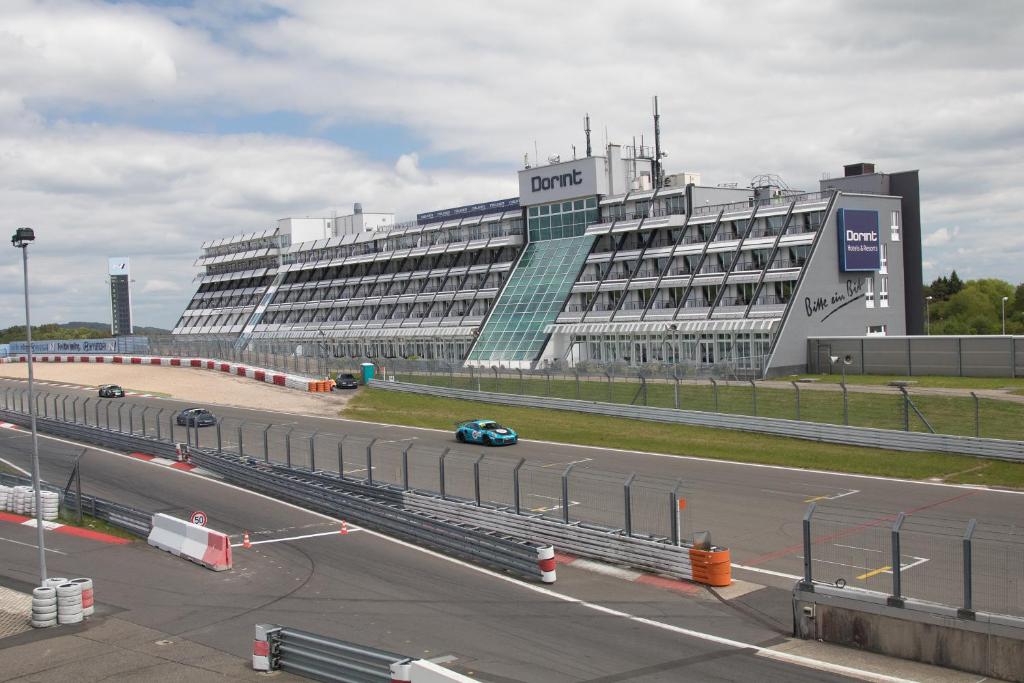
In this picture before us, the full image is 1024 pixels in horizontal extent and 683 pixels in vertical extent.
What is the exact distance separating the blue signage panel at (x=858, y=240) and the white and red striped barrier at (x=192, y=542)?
2144 inches

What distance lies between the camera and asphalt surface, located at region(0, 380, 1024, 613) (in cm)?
1858

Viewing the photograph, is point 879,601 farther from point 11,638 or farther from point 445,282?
point 445,282

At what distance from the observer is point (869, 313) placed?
232 ft

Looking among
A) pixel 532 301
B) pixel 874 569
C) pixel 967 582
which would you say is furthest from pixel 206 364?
pixel 967 582

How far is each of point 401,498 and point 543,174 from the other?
208 ft

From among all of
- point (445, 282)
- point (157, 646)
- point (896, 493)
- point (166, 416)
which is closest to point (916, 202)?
point (445, 282)

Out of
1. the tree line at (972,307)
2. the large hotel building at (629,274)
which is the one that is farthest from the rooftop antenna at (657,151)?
the tree line at (972,307)

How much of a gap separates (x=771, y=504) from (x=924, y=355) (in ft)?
120

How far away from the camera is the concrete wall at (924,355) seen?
183ft

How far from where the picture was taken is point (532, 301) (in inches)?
3300

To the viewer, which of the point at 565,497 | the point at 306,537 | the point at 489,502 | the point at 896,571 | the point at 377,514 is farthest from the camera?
the point at 489,502

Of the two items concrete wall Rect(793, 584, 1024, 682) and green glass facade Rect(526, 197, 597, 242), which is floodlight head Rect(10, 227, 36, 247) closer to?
concrete wall Rect(793, 584, 1024, 682)

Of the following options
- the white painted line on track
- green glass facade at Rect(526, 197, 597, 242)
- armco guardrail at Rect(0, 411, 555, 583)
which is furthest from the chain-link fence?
green glass facade at Rect(526, 197, 597, 242)

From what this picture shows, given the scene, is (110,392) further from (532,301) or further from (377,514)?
(377,514)
